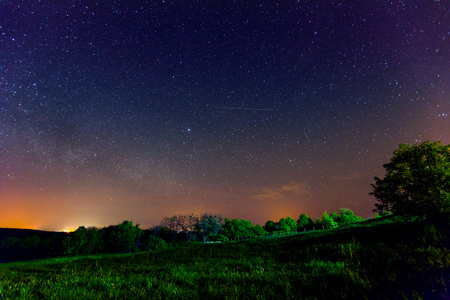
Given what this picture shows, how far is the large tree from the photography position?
23.3 metres

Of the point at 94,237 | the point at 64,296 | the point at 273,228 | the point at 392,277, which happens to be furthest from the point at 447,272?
the point at 273,228

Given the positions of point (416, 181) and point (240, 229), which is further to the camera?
point (240, 229)

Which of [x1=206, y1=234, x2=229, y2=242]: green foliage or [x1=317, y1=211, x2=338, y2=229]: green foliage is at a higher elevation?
[x1=317, y1=211, x2=338, y2=229]: green foliage

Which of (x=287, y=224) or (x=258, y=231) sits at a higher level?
(x=287, y=224)

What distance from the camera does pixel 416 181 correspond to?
25172mm

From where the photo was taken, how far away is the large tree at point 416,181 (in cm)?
2330

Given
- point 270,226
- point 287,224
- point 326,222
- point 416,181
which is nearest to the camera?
point 416,181

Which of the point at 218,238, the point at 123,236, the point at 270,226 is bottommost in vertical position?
the point at 218,238

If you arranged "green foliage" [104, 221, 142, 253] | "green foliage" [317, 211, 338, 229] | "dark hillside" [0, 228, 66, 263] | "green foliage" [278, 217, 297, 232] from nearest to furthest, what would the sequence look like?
"green foliage" [104, 221, 142, 253], "dark hillside" [0, 228, 66, 263], "green foliage" [317, 211, 338, 229], "green foliage" [278, 217, 297, 232]

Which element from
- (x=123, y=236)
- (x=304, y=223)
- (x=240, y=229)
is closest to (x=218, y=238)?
(x=240, y=229)

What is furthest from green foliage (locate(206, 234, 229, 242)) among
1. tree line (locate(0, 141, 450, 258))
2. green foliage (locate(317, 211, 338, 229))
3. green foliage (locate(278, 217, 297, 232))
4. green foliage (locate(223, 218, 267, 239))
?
green foliage (locate(317, 211, 338, 229))

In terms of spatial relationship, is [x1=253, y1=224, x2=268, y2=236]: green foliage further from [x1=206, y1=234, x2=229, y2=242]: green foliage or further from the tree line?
[x1=206, y1=234, x2=229, y2=242]: green foliage

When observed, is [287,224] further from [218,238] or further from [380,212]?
[380,212]

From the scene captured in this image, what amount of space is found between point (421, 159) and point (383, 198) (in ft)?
21.4
